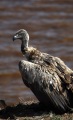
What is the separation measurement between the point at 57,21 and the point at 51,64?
11938 millimetres

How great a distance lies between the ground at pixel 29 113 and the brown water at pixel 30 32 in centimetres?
466

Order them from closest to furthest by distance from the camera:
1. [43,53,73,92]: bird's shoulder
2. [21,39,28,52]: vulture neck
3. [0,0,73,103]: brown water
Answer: [43,53,73,92]: bird's shoulder → [21,39,28,52]: vulture neck → [0,0,73,103]: brown water

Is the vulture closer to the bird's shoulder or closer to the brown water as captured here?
the bird's shoulder

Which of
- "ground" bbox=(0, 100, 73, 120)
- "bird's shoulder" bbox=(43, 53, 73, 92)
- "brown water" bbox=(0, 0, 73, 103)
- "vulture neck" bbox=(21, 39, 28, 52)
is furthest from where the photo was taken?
"brown water" bbox=(0, 0, 73, 103)

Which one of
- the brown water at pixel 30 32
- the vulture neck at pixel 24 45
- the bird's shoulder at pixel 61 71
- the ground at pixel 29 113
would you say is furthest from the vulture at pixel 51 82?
the brown water at pixel 30 32

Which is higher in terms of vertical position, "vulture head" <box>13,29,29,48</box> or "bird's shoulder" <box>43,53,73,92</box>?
"vulture head" <box>13,29,29,48</box>

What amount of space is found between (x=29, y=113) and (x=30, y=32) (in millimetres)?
10843

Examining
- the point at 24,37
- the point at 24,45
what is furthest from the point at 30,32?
the point at 24,45

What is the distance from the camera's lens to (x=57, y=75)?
37.8 feet

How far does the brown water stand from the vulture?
5266 mm

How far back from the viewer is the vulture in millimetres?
11398

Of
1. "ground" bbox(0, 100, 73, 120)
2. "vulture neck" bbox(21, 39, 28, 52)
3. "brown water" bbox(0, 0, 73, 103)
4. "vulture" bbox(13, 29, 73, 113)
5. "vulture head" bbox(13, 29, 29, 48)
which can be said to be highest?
"brown water" bbox(0, 0, 73, 103)

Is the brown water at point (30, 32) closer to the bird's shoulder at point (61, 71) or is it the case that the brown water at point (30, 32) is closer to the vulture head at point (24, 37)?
the vulture head at point (24, 37)

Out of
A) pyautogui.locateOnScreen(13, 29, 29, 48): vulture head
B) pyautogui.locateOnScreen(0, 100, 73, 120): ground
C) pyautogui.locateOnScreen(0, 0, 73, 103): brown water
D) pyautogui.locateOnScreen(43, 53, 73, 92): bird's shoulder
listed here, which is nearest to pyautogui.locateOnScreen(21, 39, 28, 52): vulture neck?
pyautogui.locateOnScreen(13, 29, 29, 48): vulture head
